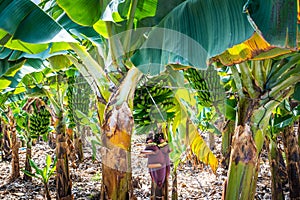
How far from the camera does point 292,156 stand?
256 cm

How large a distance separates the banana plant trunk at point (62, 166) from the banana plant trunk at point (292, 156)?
6.29 ft

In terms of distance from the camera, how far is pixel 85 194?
3.59 meters

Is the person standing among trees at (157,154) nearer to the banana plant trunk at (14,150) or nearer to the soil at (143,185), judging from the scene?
the soil at (143,185)

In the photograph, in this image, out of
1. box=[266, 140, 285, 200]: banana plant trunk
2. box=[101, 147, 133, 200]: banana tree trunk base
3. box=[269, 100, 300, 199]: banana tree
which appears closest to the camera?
box=[101, 147, 133, 200]: banana tree trunk base

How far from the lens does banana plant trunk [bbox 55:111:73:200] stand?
2.91 metres

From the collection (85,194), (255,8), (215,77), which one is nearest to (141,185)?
(85,194)

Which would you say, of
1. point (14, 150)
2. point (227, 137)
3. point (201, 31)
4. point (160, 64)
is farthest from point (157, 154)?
point (14, 150)

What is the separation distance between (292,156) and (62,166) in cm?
199

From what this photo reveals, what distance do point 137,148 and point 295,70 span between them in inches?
41.0

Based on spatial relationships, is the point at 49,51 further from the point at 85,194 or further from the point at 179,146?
the point at 85,194

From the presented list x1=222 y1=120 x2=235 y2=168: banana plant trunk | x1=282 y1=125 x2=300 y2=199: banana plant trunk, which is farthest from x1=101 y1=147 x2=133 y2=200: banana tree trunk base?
x1=222 y1=120 x2=235 y2=168: banana plant trunk

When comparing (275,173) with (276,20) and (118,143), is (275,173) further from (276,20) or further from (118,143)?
(276,20)

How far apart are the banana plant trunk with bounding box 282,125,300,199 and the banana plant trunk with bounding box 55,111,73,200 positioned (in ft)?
6.29

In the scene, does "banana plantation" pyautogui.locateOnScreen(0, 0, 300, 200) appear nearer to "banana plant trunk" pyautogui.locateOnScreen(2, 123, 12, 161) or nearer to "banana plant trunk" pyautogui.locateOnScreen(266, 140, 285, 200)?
"banana plant trunk" pyautogui.locateOnScreen(266, 140, 285, 200)
